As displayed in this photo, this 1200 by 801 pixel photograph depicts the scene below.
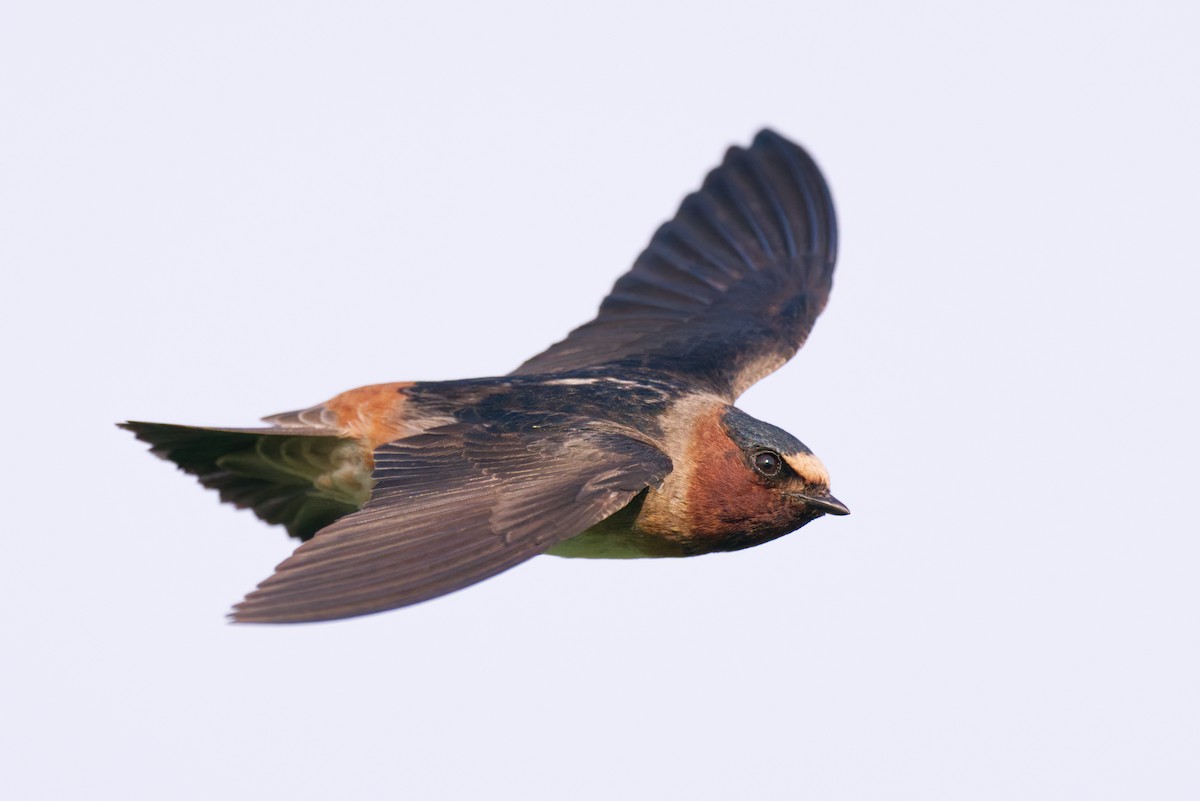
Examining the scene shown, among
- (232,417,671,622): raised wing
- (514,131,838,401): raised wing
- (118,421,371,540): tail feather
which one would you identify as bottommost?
(232,417,671,622): raised wing

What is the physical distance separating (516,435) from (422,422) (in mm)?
701

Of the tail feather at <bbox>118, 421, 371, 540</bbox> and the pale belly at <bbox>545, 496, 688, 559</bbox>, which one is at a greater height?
the tail feather at <bbox>118, 421, 371, 540</bbox>

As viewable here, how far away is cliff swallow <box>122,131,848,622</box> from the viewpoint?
6.29m

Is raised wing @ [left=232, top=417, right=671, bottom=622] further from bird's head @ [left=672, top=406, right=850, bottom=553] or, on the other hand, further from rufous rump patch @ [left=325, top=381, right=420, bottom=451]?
rufous rump patch @ [left=325, top=381, right=420, bottom=451]

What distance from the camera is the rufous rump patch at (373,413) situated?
7.79 m

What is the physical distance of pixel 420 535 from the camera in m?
6.38

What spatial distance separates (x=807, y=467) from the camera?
24.6 feet

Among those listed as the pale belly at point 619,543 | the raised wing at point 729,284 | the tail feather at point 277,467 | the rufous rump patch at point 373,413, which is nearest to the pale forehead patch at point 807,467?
the pale belly at point 619,543

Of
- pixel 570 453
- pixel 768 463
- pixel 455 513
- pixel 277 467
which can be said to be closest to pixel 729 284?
pixel 768 463

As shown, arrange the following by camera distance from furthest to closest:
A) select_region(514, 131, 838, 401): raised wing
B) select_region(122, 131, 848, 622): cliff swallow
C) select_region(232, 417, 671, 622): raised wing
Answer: select_region(514, 131, 838, 401): raised wing < select_region(122, 131, 848, 622): cliff swallow < select_region(232, 417, 671, 622): raised wing

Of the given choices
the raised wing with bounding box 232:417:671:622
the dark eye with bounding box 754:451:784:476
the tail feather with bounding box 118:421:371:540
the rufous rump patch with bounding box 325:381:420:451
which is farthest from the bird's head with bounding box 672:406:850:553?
the tail feather with bounding box 118:421:371:540

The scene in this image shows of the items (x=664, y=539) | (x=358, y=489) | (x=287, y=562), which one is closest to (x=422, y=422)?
(x=358, y=489)

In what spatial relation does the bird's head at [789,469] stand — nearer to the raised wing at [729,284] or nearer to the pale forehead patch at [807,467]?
the pale forehead patch at [807,467]

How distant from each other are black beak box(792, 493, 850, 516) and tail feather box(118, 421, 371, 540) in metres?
1.96
